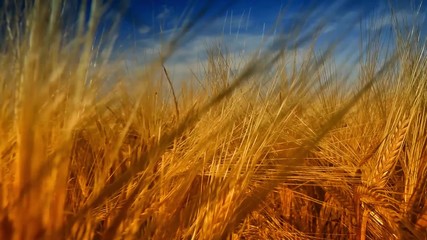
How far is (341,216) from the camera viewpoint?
5.74 feet

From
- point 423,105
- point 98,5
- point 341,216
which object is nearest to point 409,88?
point 423,105

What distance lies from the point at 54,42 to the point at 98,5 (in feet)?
0.25

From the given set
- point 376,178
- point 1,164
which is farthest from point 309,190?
point 1,164

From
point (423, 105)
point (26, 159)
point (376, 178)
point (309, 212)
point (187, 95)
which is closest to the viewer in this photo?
point (26, 159)

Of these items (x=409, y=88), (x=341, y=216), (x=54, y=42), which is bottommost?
(x=341, y=216)

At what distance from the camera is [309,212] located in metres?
1.90

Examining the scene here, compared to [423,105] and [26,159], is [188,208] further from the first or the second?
[423,105]

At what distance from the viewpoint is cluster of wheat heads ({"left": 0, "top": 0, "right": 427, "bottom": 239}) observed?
2.43 ft

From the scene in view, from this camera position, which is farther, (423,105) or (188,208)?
(423,105)

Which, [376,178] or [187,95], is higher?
[187,95]

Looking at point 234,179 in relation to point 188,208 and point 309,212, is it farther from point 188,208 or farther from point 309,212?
point 309,212

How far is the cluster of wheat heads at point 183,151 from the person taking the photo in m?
0.74

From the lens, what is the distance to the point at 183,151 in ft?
4.41

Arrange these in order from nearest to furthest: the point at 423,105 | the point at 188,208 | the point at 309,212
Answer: the point at 188,208
the point at 423,105
the point at 309,212
